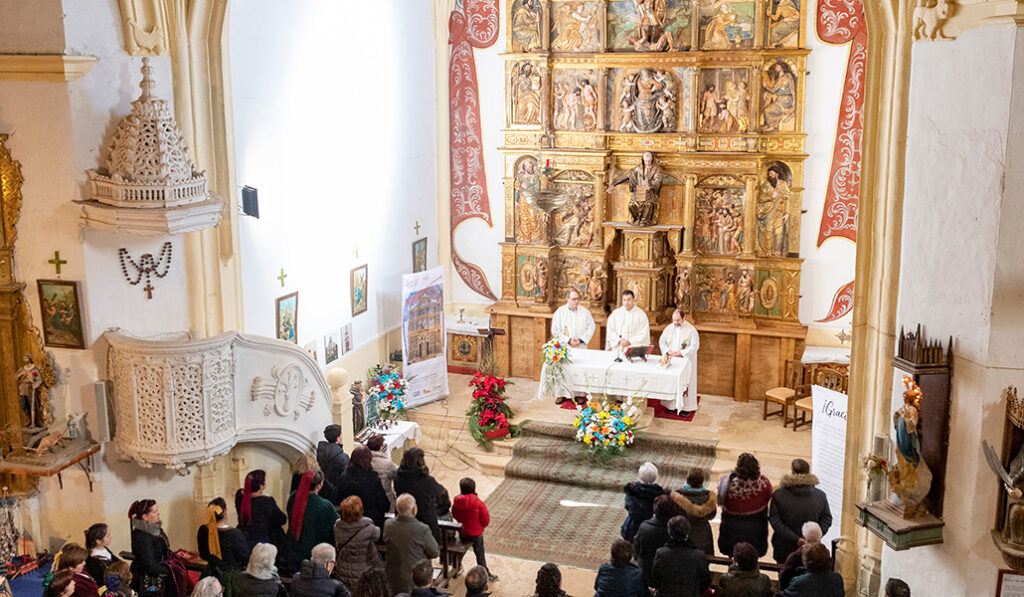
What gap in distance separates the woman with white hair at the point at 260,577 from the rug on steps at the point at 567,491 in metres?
4.23

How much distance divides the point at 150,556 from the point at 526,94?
9753 millimetres

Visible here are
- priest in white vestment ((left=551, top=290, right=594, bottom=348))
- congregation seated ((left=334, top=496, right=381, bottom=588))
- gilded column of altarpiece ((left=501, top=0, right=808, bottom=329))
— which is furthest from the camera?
priest in white vestment ((left=551, top=290, right=594, bottom=348))

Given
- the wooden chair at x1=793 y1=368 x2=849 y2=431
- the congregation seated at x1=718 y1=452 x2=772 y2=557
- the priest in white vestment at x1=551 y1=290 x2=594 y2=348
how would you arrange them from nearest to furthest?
the congregation seated at x1=718 y1=452 x2=772 y2=557 < the wooden chair at x1=793 y1=368 x2=849 y2=431 < the priest in white vestment at x1=551 y1=290 x2=594 y2=348

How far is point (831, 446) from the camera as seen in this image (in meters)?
10.3

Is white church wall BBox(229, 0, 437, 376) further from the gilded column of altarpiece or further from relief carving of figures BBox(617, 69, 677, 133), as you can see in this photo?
relief carving of figures BBox(617, 69, 677, 133)

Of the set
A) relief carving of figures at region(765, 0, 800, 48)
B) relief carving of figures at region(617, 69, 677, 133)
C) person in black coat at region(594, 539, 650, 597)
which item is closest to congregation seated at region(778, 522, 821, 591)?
person in black coat at region(594, 539, 650, 597)

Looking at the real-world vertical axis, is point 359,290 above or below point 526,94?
below

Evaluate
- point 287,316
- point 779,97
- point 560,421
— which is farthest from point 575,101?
point 287,316

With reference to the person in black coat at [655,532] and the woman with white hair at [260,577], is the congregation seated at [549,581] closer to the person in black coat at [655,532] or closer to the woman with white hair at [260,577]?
the person in black coat at [655,532]

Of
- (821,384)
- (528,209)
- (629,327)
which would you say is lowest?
(821,384)

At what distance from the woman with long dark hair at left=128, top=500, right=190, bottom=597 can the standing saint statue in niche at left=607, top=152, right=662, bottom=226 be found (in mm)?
9097

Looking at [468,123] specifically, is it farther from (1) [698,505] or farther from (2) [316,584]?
(2) [316,584]

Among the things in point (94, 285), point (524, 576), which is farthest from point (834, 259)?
point (94, 285)

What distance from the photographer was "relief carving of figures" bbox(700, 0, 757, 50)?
1475 centimetres
